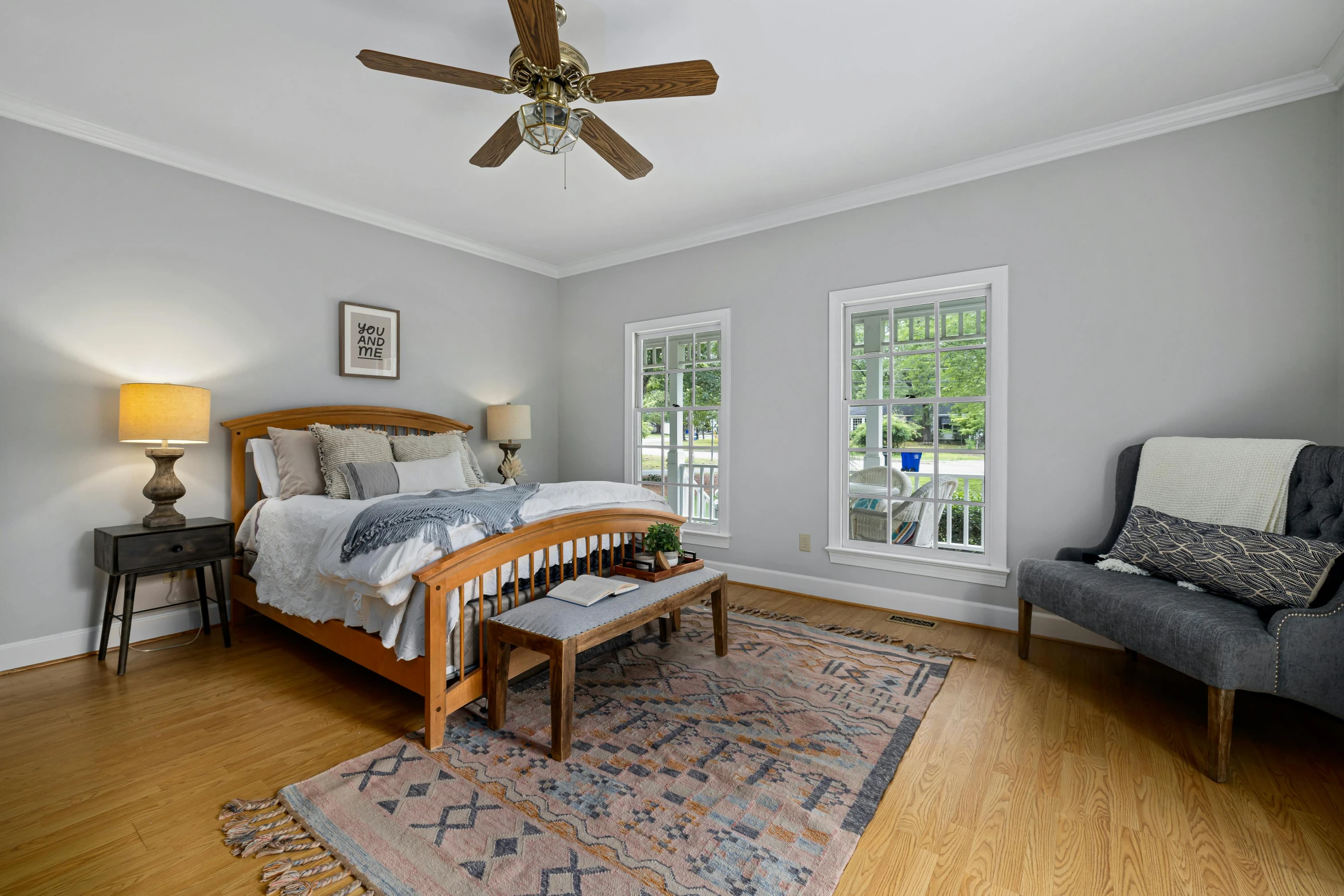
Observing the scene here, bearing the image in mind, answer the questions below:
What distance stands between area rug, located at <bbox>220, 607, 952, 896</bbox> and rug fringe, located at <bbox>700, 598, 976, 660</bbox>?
0.38 metres

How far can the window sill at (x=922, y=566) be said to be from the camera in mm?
3359

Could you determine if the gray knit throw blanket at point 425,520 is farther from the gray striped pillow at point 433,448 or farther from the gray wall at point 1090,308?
the gray wall at point 1090,308

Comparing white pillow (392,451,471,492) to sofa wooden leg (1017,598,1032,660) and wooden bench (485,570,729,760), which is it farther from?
sofa wooden leg (1017,598,1032,660)

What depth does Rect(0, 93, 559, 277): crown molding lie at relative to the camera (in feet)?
9.14

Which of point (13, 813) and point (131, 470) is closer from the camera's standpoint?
point (13, 813)

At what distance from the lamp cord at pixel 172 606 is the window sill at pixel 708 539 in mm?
2984

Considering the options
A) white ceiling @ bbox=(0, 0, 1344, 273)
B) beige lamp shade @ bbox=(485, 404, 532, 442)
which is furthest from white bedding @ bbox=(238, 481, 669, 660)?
white ceiling @ bbox=(0, 0, 1344, 273)

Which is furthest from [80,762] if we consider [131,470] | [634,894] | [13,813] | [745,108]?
[745,108]

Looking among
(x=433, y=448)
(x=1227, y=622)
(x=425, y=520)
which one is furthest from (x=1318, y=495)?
(x=433, y=448)

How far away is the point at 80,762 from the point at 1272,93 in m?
5.47

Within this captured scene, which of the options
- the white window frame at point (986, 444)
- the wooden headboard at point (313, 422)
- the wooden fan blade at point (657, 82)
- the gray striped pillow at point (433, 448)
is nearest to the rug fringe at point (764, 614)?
the white window frame at point (986, 444)

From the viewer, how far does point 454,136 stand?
305cm

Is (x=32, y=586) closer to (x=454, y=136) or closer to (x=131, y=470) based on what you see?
(x=131, y=470)

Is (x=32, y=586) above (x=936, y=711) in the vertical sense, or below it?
above
